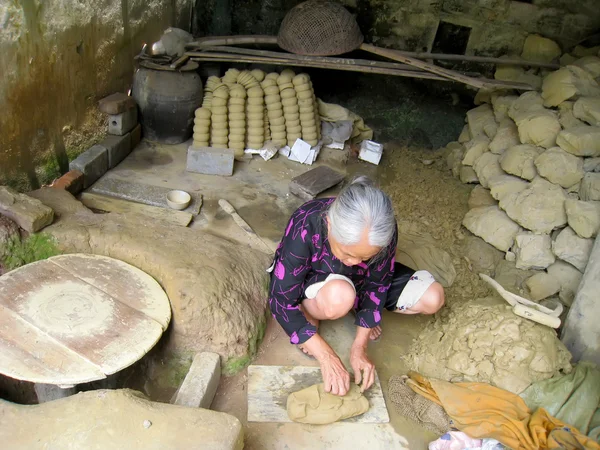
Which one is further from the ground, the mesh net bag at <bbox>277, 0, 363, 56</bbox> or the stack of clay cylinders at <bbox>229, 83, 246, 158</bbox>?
the mesh net bag at <bbox>277, 0, 363, 56</bbox>

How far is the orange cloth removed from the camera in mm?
2389

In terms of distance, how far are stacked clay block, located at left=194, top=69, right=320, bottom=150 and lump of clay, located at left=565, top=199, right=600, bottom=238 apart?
2.56 metres

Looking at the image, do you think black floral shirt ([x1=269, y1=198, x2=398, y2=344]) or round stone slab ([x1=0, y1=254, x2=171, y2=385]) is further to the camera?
black floral shirt ([x1=269, y1=198, x2=398, y2=344])

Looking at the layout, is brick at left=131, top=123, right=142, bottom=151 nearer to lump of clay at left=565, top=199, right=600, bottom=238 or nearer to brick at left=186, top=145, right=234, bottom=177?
brick at left=186, top=145, right=234, bottom=177

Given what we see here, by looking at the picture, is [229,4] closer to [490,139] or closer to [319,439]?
[490,139]

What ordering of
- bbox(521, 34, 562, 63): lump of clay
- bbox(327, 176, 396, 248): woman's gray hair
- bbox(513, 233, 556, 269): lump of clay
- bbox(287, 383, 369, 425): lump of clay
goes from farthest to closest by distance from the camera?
bbox(521, 34, 562, 63): lump of clay
bbox(513, 233, 556, 269): lump of clay
bbox(287, 383, 369, 425): lump of clay
bbox(327, 176, 396, 248): woman's gray hair

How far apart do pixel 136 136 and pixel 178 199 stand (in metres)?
1.22

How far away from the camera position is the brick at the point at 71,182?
3848mm

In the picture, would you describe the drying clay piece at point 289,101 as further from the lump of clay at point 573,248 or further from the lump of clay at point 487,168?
the lump of clay at point 573,248

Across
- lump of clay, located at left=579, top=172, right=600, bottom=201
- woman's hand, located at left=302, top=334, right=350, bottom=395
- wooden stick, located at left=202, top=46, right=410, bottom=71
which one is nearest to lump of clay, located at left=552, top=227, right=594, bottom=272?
lump of clay, located at left=579, top=172, right=600, bottom=201

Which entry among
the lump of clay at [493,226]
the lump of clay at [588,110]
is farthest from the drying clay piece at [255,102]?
the lump of clay at [588,110]

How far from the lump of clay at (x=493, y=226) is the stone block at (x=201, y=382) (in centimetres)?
248

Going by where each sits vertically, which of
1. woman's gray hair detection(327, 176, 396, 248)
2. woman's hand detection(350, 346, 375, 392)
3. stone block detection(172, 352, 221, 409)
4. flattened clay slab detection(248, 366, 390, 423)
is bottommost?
flattened clay slab detection(248, 366, 390, 423)

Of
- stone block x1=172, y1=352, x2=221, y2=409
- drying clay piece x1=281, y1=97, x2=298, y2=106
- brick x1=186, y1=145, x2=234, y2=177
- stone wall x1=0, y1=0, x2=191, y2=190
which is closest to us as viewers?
stone block x1=172, y1=352, x2=221, y2=409
